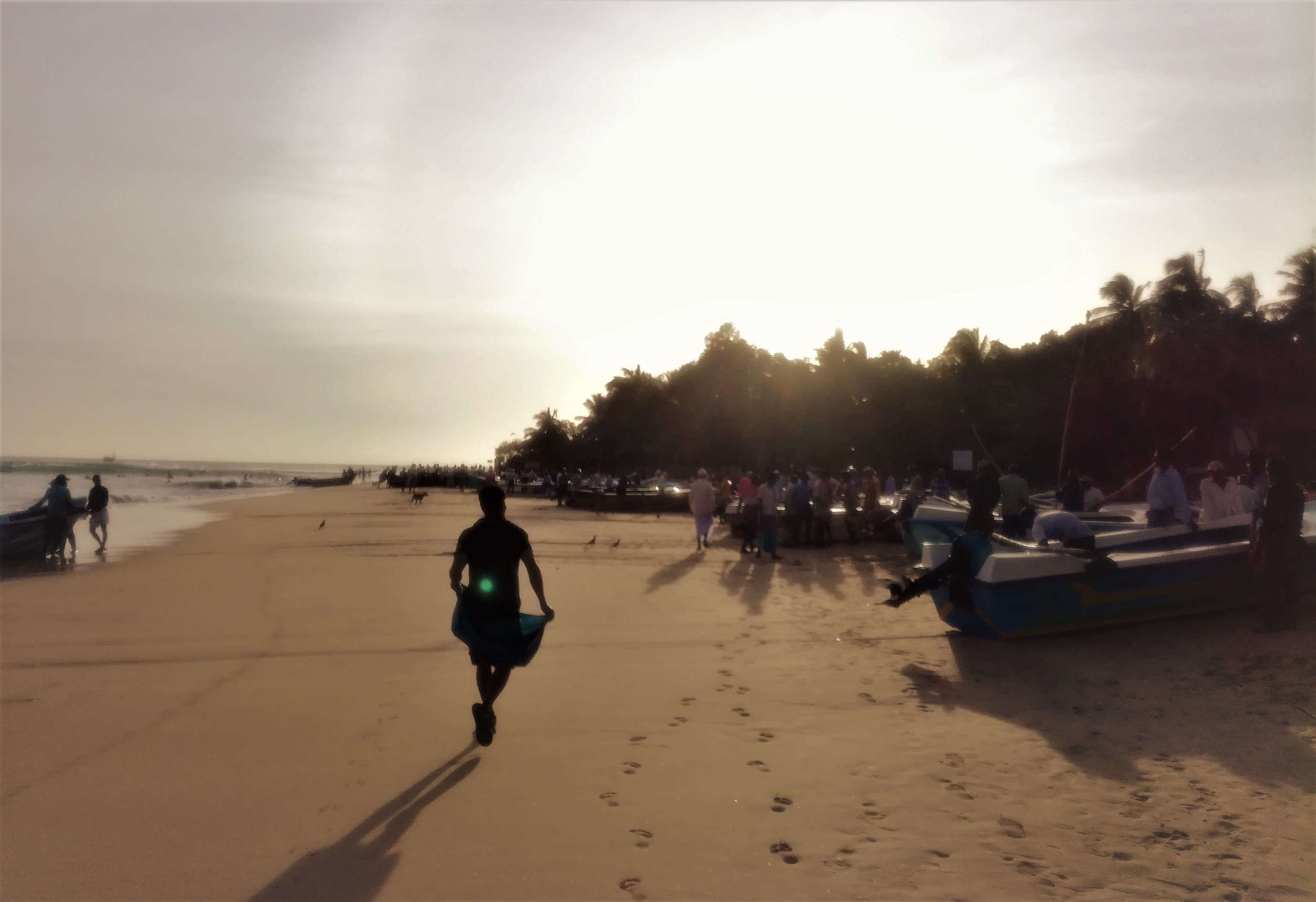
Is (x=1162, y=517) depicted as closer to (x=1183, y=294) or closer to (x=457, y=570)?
(x=457, y=570)

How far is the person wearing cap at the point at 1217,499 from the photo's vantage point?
40.5 feet

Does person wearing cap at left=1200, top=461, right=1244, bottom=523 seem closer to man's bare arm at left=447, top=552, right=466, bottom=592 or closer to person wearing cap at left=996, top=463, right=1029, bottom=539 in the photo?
person wearing cap at left=996, top=463, right=1029, bottom=539

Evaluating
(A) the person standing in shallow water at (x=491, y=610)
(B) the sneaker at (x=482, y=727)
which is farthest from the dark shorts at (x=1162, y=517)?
(B) the sneaker at (x=482, y=727)

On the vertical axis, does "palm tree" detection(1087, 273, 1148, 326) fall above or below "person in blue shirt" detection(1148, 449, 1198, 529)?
above

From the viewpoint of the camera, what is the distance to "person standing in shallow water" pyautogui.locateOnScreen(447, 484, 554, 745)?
5984mm

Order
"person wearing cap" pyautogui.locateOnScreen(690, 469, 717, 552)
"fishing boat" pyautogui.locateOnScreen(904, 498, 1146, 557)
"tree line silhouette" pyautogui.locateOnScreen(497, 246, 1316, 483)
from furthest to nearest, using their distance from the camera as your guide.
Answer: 1. "tree line silhouette" pyautogui.locateOnScreen(497, 246, 1316, 483)
2. "person wearing cap" pyautogui.locateOnScreen(690, 469, 717, 552)
3. "fishing boat" pyautogui.locateOnScreen(904, 498, 1146, 557)

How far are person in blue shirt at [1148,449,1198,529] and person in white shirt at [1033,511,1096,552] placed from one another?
224cm

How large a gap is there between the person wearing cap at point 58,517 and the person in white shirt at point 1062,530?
17772 mm

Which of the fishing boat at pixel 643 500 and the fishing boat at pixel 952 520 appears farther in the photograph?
the fishing boat at pixel 643 500

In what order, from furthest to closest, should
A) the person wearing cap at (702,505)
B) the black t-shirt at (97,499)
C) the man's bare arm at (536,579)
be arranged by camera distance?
the person wearing cap at (702,505)
the black t-shirt at (97,499)
the man's bare arm at (536,579)

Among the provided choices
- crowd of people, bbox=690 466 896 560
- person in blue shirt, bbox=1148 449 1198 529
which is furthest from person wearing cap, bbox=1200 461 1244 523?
crowd of people, bbox=690 466 896 560

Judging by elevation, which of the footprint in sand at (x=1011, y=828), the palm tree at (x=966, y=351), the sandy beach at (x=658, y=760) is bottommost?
the footprint in sand at (x=1011, y=828)

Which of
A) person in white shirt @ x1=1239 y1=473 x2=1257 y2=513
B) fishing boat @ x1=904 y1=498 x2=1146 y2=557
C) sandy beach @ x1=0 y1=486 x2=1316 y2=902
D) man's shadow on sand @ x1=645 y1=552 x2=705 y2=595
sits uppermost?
person in white shirt @ x1=1239 y1=473 x2=1257 y2=513

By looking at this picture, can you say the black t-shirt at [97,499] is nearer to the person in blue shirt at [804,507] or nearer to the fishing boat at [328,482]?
the person in blue shirt at [804,507]
